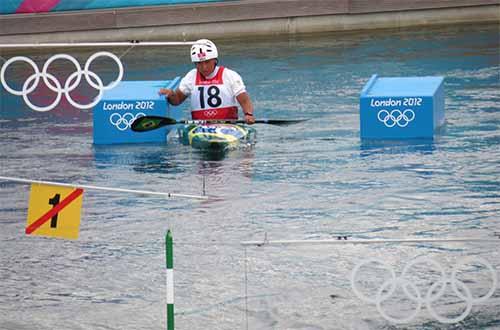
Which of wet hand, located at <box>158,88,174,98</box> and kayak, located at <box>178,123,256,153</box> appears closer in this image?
kayak, located at <box>178,123,256,153</box>

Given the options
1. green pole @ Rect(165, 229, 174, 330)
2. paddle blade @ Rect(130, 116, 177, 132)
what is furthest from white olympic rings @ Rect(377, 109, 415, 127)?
green pole @ Rect(165, 229, 174, 330)

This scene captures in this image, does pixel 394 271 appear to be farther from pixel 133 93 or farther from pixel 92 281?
pixel 133 93

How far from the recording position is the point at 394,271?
9641 mm

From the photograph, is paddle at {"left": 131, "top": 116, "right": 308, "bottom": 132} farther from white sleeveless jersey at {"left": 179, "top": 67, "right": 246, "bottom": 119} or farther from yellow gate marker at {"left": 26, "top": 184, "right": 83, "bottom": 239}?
yellow gate marker at {"left": 26, "top": 184, "right": 83, "bottom": 239}

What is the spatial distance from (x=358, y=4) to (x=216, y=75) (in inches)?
494

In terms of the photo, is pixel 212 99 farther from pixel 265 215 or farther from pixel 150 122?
pixel 265 215

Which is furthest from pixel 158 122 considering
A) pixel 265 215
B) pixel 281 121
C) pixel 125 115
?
pixel 265 215

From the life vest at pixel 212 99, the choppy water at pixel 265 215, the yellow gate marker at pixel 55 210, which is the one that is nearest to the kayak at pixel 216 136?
the choppy water at pixel 265 215

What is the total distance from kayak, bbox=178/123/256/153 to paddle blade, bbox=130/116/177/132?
0.31 m

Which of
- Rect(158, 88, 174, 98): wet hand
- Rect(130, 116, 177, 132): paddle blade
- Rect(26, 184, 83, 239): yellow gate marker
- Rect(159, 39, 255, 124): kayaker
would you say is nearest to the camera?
Rect(26, 184, 83, 239): yellow gate marker

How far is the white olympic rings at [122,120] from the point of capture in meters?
19.5

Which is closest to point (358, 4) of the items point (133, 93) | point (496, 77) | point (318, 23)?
point (318, 23)

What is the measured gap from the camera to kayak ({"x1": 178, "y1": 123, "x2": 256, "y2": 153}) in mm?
18172

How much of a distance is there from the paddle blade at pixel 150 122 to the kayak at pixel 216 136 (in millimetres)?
315
